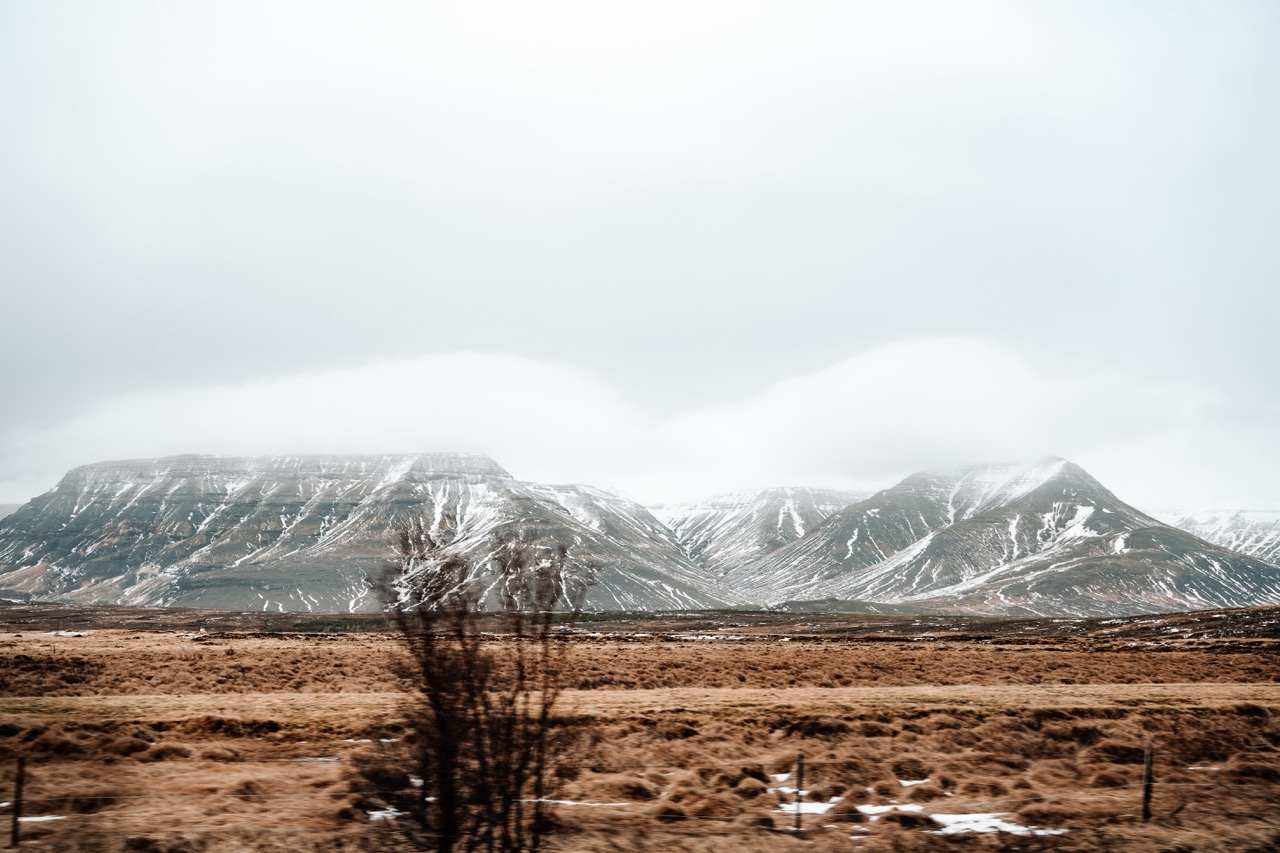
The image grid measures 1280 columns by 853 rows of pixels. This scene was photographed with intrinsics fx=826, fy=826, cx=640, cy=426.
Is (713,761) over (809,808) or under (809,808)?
under

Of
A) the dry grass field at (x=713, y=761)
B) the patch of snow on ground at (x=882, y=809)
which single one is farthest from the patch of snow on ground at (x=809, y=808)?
the patch of snow on ground at (x=882, y=809)

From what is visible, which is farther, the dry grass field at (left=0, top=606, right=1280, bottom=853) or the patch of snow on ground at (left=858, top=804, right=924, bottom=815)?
the patch of snow on ground at (left=858, top=804, right=924, bottom=815)

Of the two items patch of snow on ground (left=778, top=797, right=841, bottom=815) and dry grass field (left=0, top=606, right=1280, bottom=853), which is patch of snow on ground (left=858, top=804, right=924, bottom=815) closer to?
dry grass field (left=0, top=606, right=1280, bottom=853)

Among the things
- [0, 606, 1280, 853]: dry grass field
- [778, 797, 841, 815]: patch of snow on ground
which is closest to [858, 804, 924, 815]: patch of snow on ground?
[0, 606, 1280, 853]: dry grass field

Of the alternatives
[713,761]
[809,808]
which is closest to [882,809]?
[809,808]

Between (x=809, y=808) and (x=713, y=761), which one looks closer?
(x=809, y=808)

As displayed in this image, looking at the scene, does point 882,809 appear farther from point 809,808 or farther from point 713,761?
point 713,761

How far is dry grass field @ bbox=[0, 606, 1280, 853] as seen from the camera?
16.1 m

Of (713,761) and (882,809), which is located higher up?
(882,809)

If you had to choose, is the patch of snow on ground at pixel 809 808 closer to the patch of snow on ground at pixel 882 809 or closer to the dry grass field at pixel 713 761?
the dry grass field at pixel 713 761

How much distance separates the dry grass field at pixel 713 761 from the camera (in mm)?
16094

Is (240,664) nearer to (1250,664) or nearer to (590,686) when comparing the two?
(590,686)

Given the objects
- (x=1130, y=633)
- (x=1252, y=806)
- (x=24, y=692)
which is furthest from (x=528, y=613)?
(x=1130, y=633)

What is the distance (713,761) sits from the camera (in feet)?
76.6
